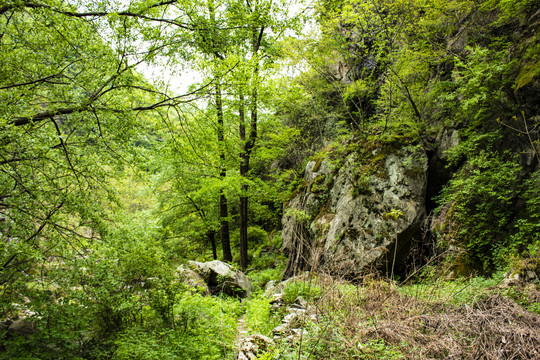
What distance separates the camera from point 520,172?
588cm

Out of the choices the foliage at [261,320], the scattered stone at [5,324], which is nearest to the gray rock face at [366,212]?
the foliage at [261,320]

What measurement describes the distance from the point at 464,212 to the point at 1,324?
946cm

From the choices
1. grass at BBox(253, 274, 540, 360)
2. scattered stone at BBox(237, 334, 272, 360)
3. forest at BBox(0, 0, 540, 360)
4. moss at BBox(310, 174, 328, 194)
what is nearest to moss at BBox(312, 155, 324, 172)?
moss at BBox(310, 174, 328, 194)

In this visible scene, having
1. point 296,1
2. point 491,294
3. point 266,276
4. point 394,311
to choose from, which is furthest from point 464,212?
point 296,1

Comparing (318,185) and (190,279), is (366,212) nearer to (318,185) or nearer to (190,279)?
(318,185)

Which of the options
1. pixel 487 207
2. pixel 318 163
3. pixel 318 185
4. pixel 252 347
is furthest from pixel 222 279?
pixel 487 207

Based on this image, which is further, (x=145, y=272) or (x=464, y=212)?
(x=464, y=212)

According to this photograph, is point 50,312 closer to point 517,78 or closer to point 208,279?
point 208,279

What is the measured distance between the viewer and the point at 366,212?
762 cm

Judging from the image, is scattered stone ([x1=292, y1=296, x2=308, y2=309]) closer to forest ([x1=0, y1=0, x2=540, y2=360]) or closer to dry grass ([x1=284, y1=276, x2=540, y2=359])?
forest ([x1=0, y1=0, x2=540, y2=360])

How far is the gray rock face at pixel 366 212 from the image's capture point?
6.98m

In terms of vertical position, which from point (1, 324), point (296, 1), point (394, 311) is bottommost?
point (394, 311)

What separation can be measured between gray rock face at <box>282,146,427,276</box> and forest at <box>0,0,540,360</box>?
0.05 meters

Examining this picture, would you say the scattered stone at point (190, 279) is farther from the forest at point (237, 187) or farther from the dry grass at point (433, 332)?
the dry grass at point (433, 332)
